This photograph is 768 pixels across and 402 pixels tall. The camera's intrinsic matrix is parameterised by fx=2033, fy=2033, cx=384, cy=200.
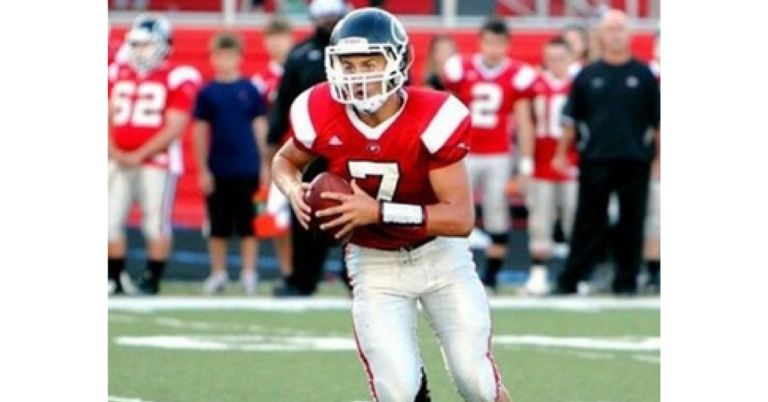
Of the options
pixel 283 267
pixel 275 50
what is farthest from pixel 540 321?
pixel 275 50

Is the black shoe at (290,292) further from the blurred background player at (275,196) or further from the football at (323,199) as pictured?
the football at (323,199)

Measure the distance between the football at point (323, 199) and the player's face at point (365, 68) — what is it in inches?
10.0

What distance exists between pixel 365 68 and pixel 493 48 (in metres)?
6.69

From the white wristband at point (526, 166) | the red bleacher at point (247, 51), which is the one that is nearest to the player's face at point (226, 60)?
the white wristband at point (526, 166)

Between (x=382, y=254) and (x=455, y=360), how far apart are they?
414 mm

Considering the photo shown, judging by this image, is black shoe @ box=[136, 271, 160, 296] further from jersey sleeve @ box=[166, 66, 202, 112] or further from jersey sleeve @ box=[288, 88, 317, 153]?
jersey sleeve @ box=[288, 88, 317, 153]

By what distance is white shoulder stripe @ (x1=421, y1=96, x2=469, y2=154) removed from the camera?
5926 millimetres

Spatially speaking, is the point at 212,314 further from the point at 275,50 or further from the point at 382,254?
the point at 382,254

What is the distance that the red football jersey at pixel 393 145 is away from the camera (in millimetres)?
5949

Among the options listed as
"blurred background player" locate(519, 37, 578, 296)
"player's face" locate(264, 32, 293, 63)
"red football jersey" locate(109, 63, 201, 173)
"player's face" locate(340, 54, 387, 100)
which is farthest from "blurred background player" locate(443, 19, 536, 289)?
"player's face" locate(340, 54, 387, 100)

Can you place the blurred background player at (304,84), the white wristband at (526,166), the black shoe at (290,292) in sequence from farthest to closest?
the white wristband at (526,166), the black shoe at (290,292), the blurred background player at (304,84)

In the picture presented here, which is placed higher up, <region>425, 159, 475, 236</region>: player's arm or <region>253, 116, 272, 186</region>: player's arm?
<region>425, 159, 475, 236</region>: player's arm
